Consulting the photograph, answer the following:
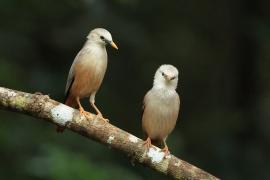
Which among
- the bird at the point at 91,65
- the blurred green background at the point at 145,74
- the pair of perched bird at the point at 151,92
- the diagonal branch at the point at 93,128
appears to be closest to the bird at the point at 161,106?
the pair of perched bird at the point at 151,92

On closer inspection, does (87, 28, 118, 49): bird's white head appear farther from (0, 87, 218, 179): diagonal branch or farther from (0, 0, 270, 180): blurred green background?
(0, 0, 270, 180): blurred green background

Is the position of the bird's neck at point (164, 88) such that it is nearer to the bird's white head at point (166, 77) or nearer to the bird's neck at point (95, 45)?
the bird's white head at point (166, 77)

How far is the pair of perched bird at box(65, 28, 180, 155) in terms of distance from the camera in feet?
23.8

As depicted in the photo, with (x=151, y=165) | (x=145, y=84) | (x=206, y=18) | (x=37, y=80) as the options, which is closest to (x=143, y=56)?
(x=145, y=84)

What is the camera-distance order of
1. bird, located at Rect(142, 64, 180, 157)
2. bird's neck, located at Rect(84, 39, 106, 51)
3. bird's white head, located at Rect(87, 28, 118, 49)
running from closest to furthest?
bird's white head, located at Rect(87, 28, 118, 49), bird's neck, located at Rect(84, 39, 106, 51), bird, located at Rect(142, 64, 180, 157)

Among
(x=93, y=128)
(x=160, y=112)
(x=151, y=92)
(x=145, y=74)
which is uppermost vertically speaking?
(x=145, y=74)

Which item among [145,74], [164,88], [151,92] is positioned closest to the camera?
[164,88]

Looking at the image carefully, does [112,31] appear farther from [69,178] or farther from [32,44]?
[69,178]

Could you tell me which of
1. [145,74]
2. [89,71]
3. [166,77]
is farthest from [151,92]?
[145,74]

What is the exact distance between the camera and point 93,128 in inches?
264

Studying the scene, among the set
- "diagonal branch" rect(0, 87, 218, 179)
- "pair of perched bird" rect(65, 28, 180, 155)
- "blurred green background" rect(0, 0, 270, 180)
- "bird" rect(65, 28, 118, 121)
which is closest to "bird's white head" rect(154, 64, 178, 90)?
"pair of perched bird" rect(65, 28, 180, 155)

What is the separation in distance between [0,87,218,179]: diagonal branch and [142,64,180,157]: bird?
23.5 inches

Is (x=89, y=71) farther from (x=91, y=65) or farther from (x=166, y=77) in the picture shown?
(x=166, y=77)

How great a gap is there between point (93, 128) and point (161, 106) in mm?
962
